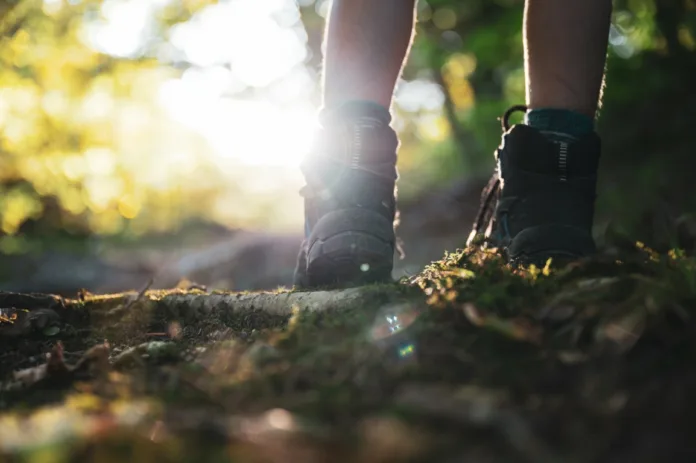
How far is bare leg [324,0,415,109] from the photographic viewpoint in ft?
7.02

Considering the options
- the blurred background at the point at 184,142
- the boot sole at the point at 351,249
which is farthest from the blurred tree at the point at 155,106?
the boot sole at the point at 351,249

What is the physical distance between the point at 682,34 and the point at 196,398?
8439 millimetres

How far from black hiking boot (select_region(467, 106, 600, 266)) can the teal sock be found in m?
0.03

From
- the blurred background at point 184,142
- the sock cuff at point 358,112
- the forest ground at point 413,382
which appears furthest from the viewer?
the blurred background at point 184,142

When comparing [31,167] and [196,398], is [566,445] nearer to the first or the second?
[196,398]

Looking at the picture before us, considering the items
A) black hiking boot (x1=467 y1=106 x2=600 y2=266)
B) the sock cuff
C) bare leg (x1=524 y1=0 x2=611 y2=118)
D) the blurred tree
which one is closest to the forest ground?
black hiking boot (x1=467 y1=106 x2=600 y2=266)

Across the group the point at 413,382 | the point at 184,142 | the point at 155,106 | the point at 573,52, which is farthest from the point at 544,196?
the point at 184,142

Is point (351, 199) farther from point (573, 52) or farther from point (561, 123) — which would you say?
point (573, 52)

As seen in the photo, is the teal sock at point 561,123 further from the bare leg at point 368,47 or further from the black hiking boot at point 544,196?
the bare leg at point 368,47

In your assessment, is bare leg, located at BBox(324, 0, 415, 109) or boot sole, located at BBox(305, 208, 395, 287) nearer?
boot sole, located at BBox(305, 208, 395, 287)

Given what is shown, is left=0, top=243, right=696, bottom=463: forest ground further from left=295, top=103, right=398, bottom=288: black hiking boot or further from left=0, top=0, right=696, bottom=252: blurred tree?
left=0, top=0, right=696, bottom=252: blurred tree

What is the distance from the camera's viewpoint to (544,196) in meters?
1.89

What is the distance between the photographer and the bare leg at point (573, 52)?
1.98 m

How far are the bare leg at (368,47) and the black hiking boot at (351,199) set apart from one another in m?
0.06
